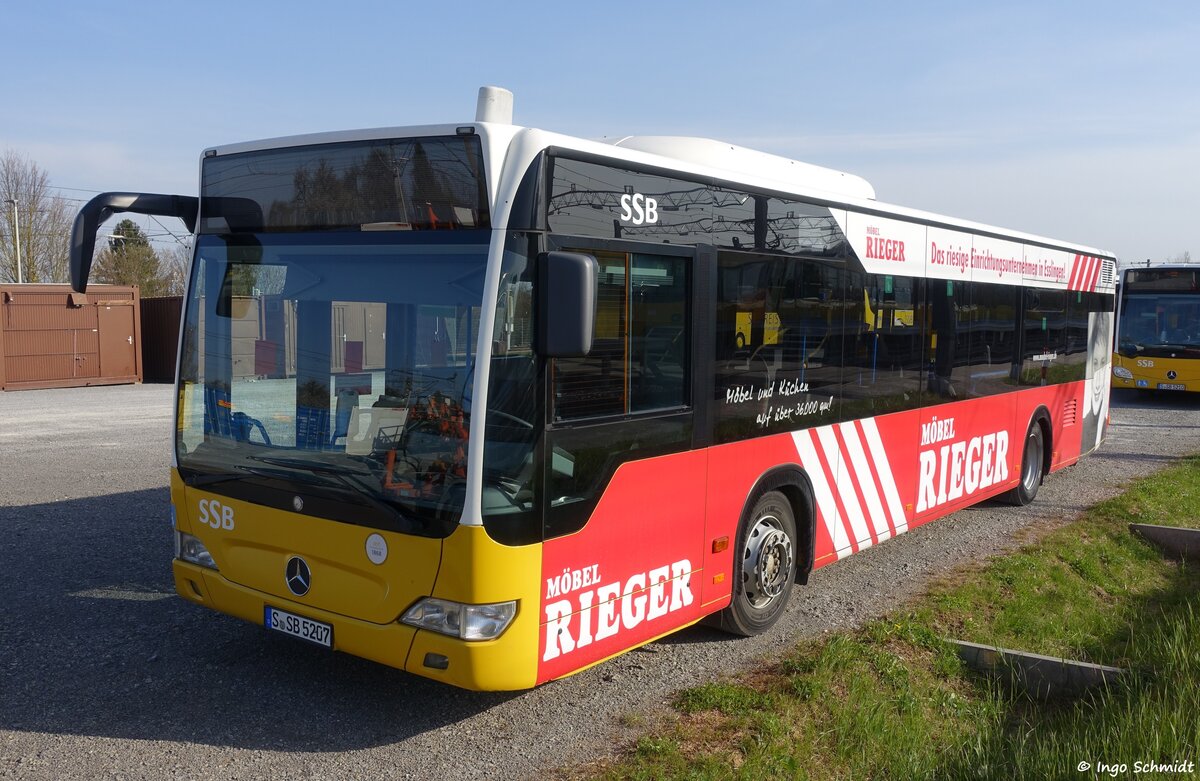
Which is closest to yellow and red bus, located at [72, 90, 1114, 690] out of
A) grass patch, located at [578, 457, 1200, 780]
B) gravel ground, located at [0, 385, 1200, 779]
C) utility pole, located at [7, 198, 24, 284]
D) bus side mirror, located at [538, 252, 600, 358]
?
bus side mirror, located at [538, 252, 600, 358]

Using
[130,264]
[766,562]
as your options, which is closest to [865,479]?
[766,562]

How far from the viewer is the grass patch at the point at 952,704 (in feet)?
14.3

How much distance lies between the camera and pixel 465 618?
422cm

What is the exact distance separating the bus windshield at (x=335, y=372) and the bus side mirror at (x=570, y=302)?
320mm

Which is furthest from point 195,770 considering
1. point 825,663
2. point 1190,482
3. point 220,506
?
point 1190,482

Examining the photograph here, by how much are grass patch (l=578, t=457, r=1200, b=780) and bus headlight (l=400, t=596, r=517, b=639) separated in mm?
787

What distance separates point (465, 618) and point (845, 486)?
3.48m

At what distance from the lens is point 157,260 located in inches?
1737

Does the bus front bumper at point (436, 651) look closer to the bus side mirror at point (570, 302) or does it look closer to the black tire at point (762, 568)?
the bus side mirror at point (570, 302)

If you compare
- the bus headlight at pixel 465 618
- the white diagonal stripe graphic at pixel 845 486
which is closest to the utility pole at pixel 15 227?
the white diagonal stripe graphic at pixel 845 486

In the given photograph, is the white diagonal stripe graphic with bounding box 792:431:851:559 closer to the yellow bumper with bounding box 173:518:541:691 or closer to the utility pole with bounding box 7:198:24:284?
the yellow bumper with bounding box 173:518:541:691

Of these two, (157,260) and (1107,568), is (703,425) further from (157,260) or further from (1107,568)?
(157,260)

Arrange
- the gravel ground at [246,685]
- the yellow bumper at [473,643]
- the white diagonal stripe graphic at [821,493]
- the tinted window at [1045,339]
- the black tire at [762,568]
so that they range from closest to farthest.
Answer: the yellow bumper at [473,643]
the gravel ground at [246,685]
the black tire at [762,568]
the white diagonal stripe graphic at [821,493]
the tinted window at [1045,339]

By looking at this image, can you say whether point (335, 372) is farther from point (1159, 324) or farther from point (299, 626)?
point (1159, 324)
